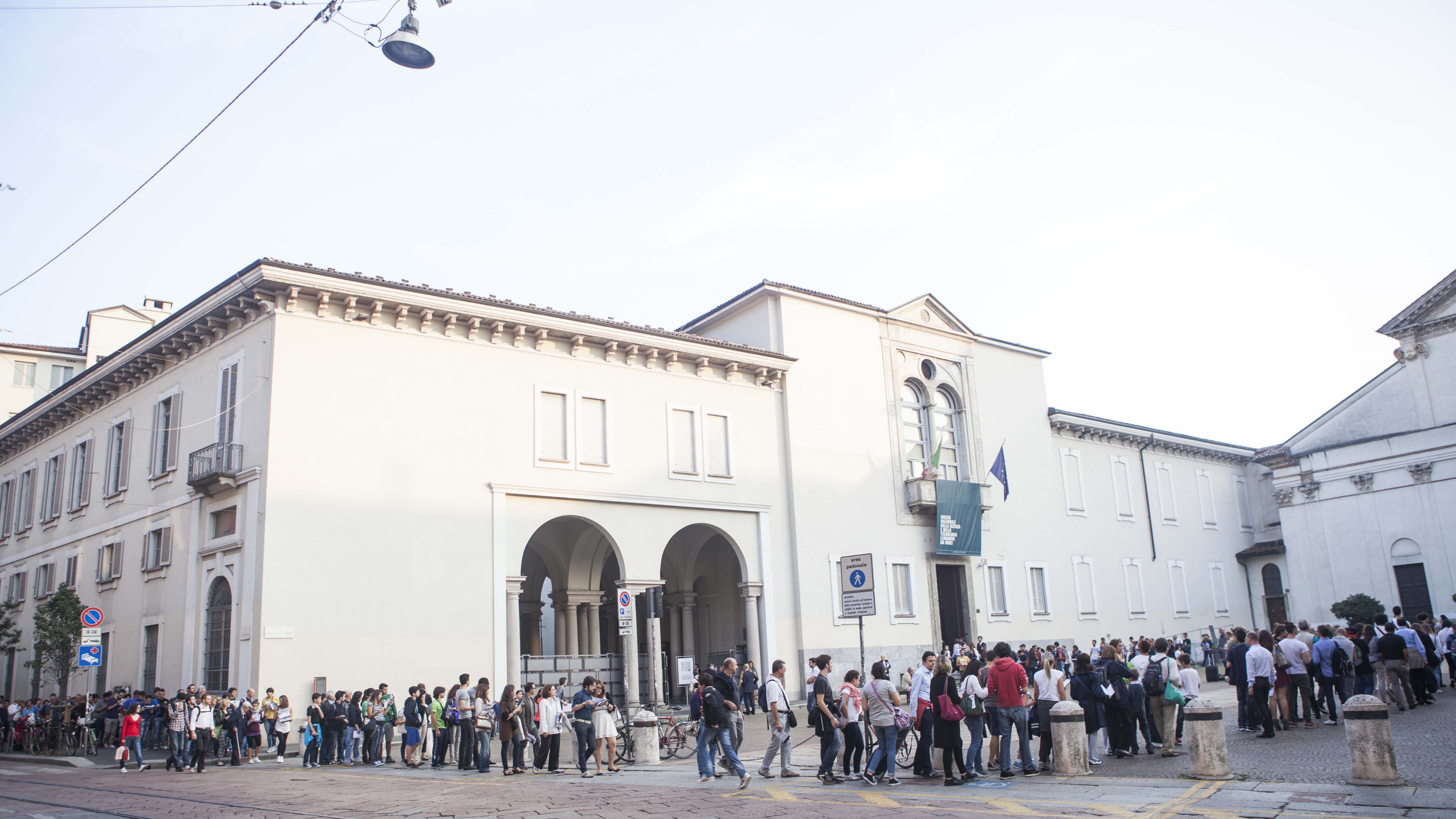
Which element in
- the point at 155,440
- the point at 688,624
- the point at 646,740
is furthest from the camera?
the point at 688,624

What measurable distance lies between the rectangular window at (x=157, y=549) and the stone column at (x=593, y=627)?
1046 centimetres

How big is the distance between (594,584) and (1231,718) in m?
16.4

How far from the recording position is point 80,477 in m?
29.5

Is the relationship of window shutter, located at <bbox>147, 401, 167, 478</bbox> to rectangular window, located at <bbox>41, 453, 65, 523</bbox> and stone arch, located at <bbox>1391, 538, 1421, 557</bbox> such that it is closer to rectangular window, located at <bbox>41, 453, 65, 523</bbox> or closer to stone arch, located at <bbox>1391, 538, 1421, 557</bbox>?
rectangular window, located at <bbox>41, 453, 65, 523</bbox>

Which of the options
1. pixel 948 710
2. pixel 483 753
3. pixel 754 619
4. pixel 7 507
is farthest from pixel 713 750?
pixel 7 507

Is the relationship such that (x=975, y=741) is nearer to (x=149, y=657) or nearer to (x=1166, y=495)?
(x=149, y=657)

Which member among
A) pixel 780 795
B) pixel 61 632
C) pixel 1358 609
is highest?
pixel 61 632

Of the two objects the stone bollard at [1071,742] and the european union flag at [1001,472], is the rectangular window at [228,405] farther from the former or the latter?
the european union flag at [1001,472]

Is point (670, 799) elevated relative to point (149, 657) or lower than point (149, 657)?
lower

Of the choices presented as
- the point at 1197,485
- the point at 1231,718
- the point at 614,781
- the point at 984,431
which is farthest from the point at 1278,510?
the point at 614,781

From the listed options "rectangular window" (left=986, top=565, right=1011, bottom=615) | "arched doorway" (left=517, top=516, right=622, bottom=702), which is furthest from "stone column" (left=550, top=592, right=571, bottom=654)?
"rectangular window" (left=986, top=565, right=1011, bottom=615)

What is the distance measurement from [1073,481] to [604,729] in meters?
26.8

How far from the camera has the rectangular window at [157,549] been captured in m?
24.3

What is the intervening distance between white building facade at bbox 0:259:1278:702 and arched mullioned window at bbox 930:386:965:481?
4.9 inches
